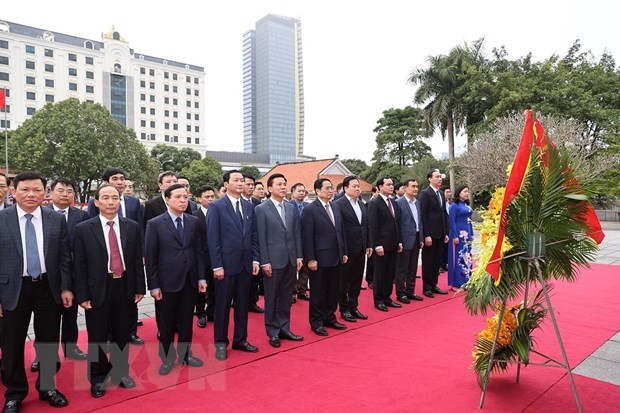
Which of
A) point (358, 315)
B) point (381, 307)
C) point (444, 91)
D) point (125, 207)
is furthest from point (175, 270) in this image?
point (444, 91)

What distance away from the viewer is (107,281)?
9.42 ft

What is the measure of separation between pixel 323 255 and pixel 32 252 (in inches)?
95.6

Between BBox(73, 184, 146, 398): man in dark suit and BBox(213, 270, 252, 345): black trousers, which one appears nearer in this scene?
BBox(73, 184, 146, 398): man in dark suit

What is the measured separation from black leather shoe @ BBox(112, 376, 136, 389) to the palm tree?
2071 cm

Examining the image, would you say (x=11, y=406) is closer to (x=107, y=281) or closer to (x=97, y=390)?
(x=97, y=390)

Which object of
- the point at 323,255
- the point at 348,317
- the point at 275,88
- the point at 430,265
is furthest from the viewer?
the point at 275,88

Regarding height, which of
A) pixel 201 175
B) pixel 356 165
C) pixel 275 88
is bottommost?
pixel 201 175

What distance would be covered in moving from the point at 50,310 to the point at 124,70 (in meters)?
59.2

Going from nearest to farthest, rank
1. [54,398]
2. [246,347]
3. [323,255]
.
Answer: [54,398] → [246,347] → [323,255]

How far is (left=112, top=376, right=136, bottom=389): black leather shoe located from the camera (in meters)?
2.92

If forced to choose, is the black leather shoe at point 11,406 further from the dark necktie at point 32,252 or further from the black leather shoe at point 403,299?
the black leather shoe at point 403,299

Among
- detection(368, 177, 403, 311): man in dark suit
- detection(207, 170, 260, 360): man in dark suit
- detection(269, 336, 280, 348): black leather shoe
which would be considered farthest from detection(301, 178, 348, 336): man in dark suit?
detection(368, 177, 403, 311): man in dark suit

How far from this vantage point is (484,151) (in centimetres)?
1752

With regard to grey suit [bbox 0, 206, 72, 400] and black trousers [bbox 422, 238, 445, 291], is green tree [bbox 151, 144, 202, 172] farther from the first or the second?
grey suit [bbox 0, 206, 72, 400]
